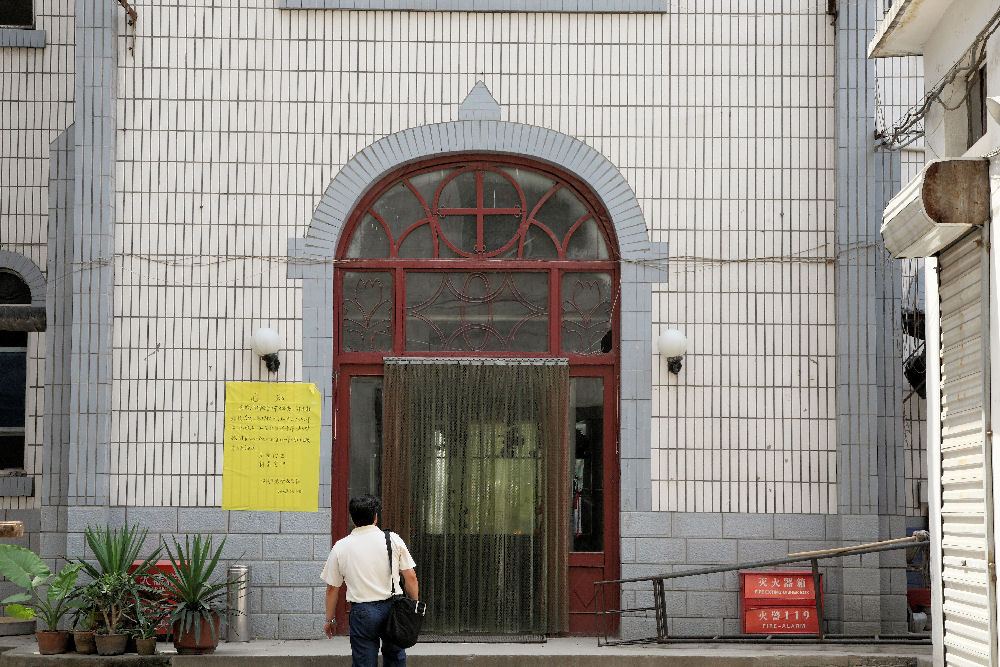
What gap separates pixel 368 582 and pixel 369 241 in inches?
171

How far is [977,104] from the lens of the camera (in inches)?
356

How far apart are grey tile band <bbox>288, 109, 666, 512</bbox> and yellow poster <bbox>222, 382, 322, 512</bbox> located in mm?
125

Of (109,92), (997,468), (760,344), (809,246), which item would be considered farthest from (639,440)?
(109,92)

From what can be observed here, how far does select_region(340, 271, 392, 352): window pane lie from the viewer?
12492 millimetres

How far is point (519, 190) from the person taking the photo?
12625mm

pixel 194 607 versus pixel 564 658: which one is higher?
pixel 194 607

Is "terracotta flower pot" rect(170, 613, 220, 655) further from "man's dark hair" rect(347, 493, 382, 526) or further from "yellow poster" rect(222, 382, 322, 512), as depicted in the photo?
"man's dark hair" rect(347, 493, 382, 526)

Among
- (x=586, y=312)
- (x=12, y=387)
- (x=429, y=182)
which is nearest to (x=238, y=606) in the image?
(x=12, y=387)

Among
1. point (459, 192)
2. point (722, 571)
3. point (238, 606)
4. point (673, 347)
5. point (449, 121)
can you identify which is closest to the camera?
point (722, 571)

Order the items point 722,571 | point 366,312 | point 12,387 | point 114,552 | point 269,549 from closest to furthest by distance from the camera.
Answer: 1. point 114,552
2. point 722,571
3. point 269,549
4. point 366,312
5. point 12,387

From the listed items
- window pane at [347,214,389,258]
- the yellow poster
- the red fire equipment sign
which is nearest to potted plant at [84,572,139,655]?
the yellow poster

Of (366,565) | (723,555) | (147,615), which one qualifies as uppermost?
(366,565)

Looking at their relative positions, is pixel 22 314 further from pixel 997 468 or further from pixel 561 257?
pixel 997 468

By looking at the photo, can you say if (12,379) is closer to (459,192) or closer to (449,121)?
(459,192)
